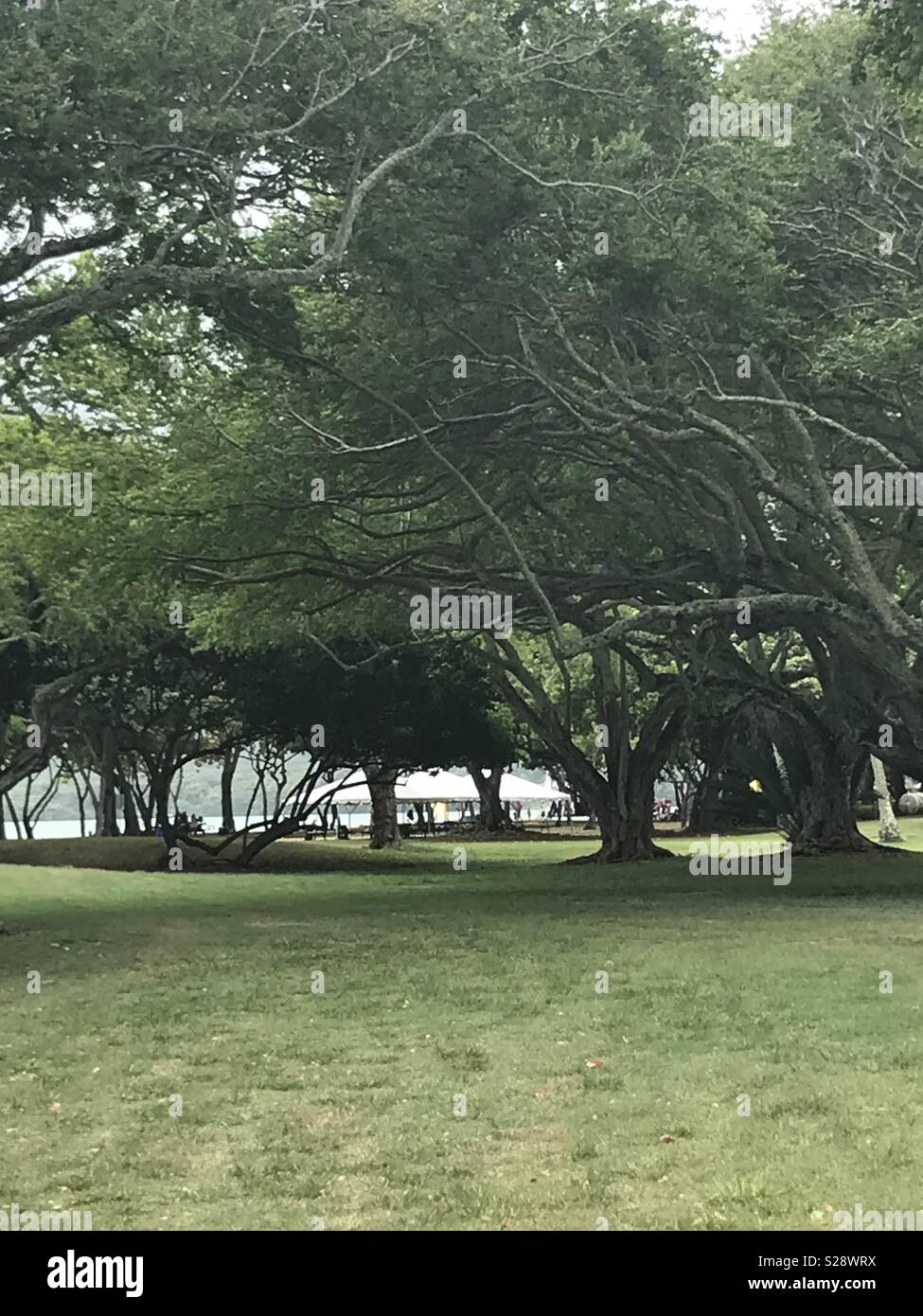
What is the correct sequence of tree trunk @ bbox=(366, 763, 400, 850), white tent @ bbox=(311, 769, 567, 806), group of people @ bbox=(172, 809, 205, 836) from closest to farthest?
group of people @ bbox=(172, 809, 205, 836) → tree trunk @ bbox=(366, 763, 400, 850) → white tent @ bbox=(311, 769, 567, 806)

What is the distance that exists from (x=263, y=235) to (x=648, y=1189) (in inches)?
570

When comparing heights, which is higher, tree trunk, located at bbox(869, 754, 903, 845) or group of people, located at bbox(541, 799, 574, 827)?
tree trunk, located at bbox(869, 754, 903, 845)

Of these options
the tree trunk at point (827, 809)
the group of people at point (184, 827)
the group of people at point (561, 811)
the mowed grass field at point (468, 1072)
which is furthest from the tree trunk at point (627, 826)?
the group of people at point (561, 811)

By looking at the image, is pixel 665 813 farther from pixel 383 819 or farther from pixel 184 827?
pixel 184 827

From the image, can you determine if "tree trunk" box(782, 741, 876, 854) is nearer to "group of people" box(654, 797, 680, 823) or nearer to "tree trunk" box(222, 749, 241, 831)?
"tree trunk" box(222, 749, 241, 831)

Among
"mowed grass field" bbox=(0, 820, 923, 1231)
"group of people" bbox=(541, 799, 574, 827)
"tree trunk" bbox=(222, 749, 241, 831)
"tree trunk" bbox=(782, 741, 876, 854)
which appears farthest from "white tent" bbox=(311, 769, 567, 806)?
"mowed grass field" bbox=(0, 820, 923, 1231)

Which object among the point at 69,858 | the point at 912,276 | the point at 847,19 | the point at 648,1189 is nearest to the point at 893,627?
the point at 912,276

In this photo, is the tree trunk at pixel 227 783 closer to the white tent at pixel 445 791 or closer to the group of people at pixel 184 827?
the group of people at pixel 184 827

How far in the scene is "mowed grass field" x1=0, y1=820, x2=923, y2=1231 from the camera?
6.02 meters

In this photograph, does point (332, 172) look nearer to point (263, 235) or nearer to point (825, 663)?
point (263, 235)

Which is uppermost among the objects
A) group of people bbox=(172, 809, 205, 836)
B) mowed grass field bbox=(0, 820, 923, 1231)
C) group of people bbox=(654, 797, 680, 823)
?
mowed grass field bbox=(0, 820, 923, 1231)

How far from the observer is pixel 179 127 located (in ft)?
45.3

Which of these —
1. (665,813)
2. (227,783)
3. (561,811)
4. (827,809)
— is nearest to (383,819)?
(227,783)

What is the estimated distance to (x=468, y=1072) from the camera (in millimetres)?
8711
